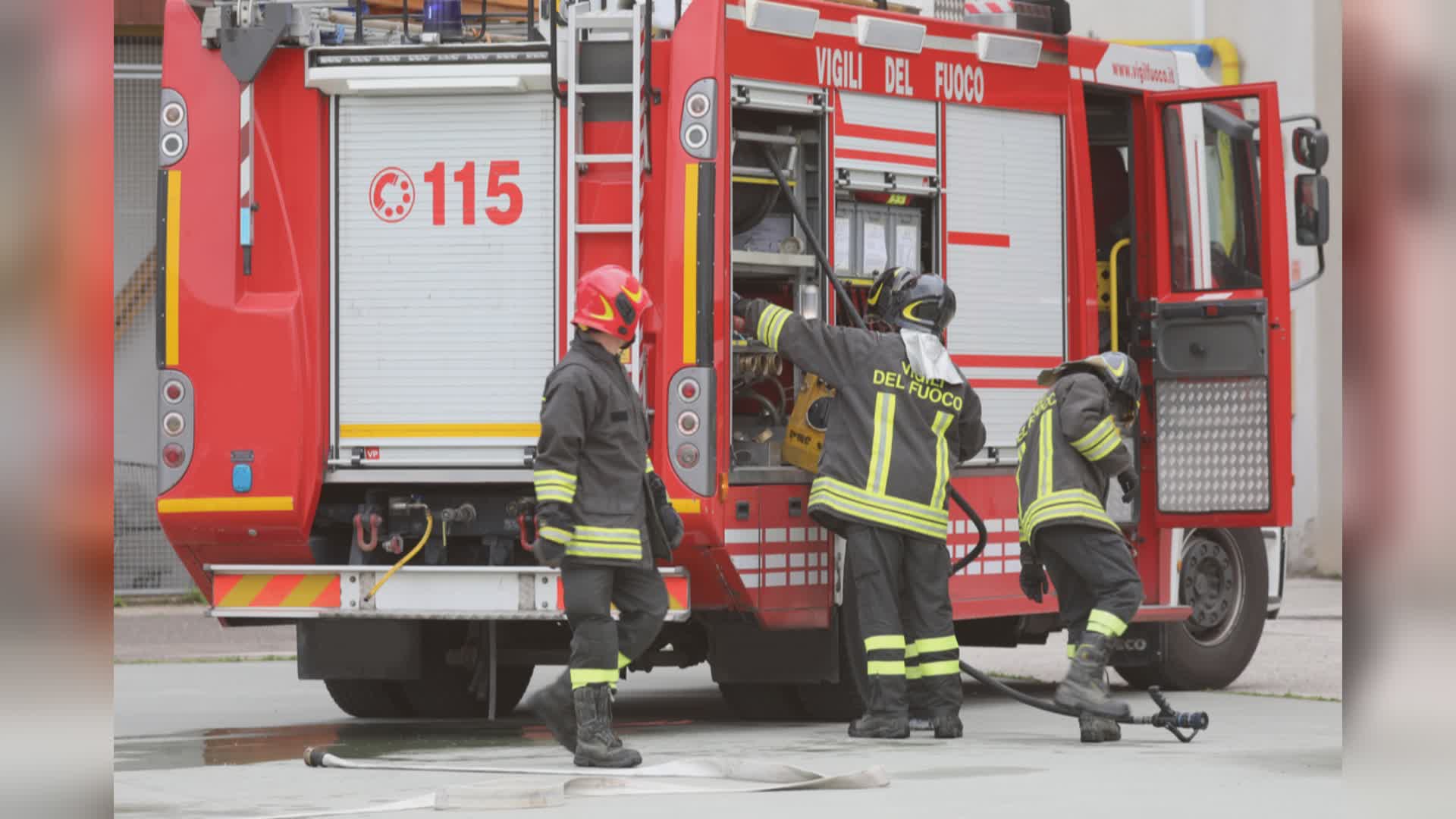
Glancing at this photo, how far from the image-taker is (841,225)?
8.73 m

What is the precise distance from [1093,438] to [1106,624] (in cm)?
72

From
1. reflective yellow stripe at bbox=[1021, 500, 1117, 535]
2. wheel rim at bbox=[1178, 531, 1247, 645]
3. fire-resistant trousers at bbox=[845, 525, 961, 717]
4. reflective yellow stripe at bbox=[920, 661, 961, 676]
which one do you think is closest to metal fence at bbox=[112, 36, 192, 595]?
wheel rim at bbox=[1178, 531, 1247, 645]

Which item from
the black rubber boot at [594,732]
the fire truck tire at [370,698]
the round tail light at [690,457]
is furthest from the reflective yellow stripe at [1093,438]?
the fire truck tire at [370,698]

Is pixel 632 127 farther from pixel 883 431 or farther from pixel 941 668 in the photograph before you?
pixel 941 668

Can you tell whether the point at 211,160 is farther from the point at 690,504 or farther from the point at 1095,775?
the point at 1095,775

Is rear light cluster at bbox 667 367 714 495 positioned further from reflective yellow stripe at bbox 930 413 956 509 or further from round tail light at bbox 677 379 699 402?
reflective yellow stripe at bbox 930 413 956 509

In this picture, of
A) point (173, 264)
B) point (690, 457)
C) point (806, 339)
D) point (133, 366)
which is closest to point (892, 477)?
point (806, 339)

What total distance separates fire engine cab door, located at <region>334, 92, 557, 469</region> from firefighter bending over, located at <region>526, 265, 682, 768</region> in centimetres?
83

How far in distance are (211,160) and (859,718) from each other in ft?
11.0

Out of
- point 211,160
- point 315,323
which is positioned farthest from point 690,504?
point 211,160

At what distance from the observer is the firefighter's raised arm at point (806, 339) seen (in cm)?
827
